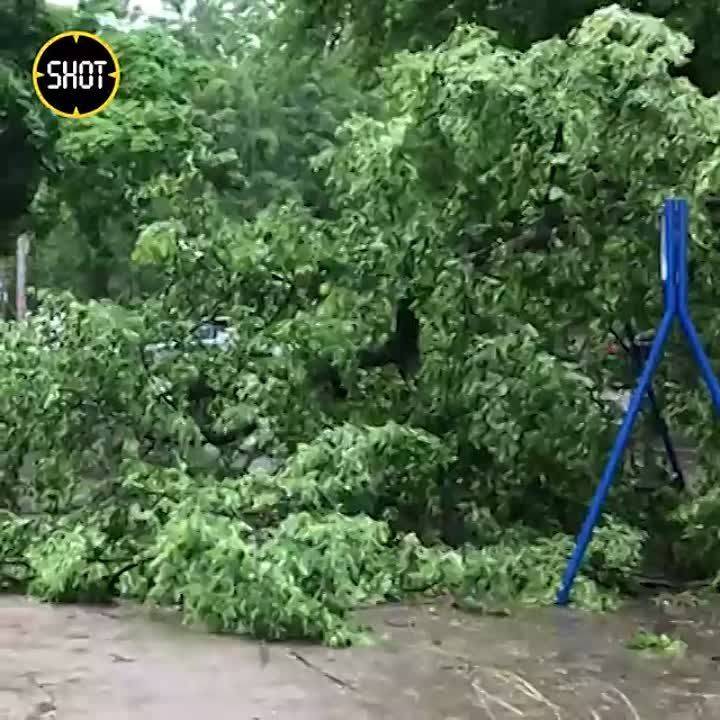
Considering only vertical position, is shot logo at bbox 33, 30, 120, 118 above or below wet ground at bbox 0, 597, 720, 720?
above

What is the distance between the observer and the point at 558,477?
7.57 meters

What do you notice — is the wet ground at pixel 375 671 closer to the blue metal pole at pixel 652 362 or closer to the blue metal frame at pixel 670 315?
the blue metal pole at pixel 652 362

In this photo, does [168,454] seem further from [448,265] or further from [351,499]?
[448,265]

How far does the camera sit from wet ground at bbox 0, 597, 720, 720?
4.98 m

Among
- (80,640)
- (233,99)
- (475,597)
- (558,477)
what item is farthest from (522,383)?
(233,99)

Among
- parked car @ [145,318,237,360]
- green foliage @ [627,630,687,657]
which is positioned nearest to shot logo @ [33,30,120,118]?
parked car @ [145,318,237,360]

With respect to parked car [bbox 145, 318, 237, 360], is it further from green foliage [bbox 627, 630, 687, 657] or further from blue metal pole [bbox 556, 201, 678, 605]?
green foliage [bbox 627, 630, 687, 657]

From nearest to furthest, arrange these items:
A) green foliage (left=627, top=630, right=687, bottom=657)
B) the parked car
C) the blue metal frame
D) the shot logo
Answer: green foliage (left=627, top=630, right=687, bottom=657) < the blue metal frame < the parked car < the shot logo

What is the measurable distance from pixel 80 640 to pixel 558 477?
290 cm

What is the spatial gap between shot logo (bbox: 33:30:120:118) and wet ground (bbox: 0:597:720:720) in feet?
26.2

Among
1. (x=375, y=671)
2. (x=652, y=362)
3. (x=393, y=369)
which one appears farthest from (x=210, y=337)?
(x=375, y=671)

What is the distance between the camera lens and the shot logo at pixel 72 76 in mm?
13531

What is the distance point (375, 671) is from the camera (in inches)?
218

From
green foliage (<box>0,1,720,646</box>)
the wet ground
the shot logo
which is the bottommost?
the wet ground
